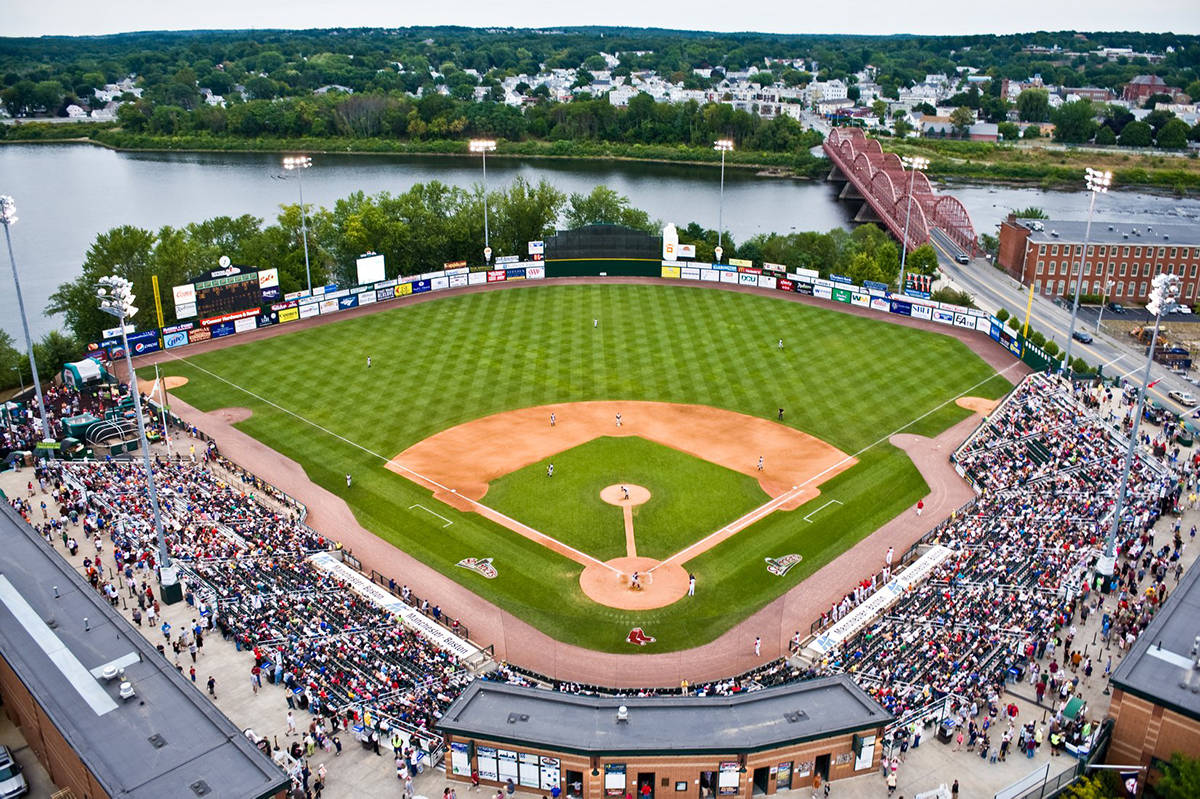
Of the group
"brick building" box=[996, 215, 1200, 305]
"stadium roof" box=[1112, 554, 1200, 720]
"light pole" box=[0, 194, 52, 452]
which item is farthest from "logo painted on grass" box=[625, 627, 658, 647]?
"brick building" box=[996, 215, 1200, 305]

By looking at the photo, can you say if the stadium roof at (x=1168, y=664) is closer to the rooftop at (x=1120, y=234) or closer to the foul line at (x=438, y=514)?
the foul line at (x=438, y=514)

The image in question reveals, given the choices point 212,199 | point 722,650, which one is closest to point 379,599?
point 722,650

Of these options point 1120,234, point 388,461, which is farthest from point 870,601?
point 1120,234

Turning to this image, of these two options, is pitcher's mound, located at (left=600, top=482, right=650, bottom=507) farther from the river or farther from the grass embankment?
the grass embankment

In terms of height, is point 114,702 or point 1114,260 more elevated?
point 1114,260

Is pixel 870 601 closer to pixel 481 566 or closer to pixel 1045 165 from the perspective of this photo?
pixel 481 566

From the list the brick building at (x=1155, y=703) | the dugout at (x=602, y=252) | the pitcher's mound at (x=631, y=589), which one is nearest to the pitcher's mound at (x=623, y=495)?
the pitcher's mound at (x=631, y=589)

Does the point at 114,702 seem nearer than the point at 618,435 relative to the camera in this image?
Yes
